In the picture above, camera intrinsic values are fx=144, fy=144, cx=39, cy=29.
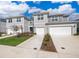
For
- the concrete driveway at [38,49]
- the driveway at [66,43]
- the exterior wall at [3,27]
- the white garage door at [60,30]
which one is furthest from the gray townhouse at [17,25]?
the driveway at [66,43]

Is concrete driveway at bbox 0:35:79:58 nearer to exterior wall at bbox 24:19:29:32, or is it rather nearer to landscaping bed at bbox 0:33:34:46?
landscaping bed at bbox 0:33:34:46

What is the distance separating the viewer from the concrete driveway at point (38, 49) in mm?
4328

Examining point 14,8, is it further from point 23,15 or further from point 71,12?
point 71,12

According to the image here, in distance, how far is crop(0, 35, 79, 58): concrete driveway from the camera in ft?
14.2

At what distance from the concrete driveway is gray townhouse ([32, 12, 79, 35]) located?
0.72 feet

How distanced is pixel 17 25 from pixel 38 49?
1102 millimetres

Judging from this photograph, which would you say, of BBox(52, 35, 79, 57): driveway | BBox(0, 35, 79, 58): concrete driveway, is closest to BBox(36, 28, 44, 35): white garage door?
BBox(0, 35, 79, 58): concrete driveway

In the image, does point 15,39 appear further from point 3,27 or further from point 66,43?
point 66,43

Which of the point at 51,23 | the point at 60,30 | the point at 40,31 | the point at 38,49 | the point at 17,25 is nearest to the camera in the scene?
the point at 38,49

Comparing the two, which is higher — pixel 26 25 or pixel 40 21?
pixel 40 21

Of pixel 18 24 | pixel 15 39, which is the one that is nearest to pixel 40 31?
pixel 18 24

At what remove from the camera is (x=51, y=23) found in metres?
5.11

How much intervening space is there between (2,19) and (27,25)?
86 centimetres

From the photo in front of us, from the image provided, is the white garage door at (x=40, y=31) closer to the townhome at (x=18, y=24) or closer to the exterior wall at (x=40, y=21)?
the exterior wall at (x=40, y=21)
